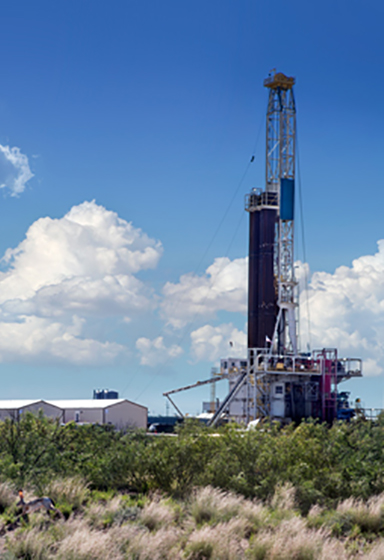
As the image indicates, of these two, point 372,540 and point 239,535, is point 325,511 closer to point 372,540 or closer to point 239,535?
point 372,540

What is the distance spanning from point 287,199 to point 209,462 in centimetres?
4924

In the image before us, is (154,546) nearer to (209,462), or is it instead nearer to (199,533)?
(199,533)

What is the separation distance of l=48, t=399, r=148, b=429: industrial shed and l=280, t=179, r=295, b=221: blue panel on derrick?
24982mm

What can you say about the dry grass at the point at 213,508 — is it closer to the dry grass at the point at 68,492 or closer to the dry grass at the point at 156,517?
the dry grass at the point at 156,517

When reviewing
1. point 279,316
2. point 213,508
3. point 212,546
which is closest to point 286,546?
point 212,546

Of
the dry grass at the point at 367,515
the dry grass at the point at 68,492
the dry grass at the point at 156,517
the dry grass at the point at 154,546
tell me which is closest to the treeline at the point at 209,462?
the dry grass at the point at 68,492

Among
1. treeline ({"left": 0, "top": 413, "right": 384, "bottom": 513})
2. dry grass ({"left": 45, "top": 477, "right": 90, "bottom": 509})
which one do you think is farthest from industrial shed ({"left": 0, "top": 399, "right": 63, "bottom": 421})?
→ dry grass ({"left": 45, "top": 477, "right": 90, "bottom": 509})

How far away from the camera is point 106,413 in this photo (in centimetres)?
7200

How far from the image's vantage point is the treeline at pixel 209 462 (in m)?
24.5

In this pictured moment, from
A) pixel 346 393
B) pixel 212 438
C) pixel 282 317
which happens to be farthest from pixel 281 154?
pixel 212 438

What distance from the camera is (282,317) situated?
72.1 metres

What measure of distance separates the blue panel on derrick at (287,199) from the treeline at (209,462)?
1788 inches

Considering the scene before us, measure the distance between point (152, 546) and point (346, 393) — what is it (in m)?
55.8

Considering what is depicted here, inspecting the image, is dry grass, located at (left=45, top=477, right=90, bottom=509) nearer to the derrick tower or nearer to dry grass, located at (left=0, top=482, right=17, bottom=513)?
dry grass, located at (left=0, top=482, right=17, bottom=513)
